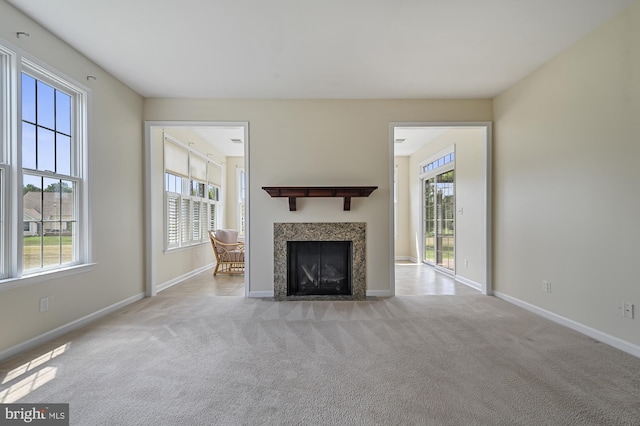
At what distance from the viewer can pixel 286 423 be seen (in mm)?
1644

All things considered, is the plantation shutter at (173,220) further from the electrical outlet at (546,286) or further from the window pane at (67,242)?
the electrical outlet at (546,286)

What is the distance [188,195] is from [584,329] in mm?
6019

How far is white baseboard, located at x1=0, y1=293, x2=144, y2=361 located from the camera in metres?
2.42

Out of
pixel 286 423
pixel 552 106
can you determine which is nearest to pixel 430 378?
pixel 286 423

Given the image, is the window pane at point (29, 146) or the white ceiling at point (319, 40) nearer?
the white ceiling at point (319, 40)

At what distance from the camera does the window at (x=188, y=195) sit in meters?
5.12

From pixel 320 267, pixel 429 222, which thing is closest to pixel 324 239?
pixel 320 267

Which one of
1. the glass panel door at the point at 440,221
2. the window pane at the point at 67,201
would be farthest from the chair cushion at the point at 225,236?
the glass panel door at the point at 440,221

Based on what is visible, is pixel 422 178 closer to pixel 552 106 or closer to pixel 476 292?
pixel 476 292

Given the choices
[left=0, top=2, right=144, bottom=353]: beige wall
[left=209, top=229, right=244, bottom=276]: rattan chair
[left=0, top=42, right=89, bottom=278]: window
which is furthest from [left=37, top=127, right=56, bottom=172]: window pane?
[left=209, top=229, right=244, bottom=276]: rattan chair

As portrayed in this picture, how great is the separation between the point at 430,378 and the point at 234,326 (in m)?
1.94

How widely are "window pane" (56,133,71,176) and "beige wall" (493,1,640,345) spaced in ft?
16.7

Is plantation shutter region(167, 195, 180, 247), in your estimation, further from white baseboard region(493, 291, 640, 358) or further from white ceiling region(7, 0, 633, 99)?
white baseboard region(493, 291, 640, 358)

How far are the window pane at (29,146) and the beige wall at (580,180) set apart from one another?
505 centimetres
